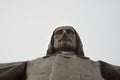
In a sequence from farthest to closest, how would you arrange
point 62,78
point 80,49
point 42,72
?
1. point 80,49
2. point 42,72
3. point 62,78

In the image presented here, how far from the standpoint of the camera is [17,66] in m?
6.66

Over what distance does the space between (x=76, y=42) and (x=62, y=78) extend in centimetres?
191

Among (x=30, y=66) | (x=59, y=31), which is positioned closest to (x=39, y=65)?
(x=30, y=66)

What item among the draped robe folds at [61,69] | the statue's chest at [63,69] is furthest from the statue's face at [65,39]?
the statue's chest at [63,69]

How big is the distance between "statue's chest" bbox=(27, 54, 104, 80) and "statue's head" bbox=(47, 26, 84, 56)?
505mm

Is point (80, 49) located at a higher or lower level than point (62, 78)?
higher

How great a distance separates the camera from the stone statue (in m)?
5.85

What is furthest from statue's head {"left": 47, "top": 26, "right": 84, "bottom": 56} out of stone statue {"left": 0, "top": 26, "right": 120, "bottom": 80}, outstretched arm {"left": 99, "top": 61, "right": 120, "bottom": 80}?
outstretched arm {"left": 99, "top": 61, "right": 120, "bottom": 80}

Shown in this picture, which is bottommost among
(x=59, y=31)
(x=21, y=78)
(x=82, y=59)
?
(x=21, y=78)

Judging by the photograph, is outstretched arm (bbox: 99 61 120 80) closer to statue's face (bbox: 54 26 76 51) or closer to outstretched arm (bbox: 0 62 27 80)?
statue's face (bbox: 54 26 76 51)

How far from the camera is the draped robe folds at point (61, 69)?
579 cm

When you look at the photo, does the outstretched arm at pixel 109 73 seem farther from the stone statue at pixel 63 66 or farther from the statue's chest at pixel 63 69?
the statue's chest at pixel 63 69

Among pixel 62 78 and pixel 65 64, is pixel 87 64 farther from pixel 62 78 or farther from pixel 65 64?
Answer: pixel 62 78

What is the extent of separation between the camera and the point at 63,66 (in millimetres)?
5961
